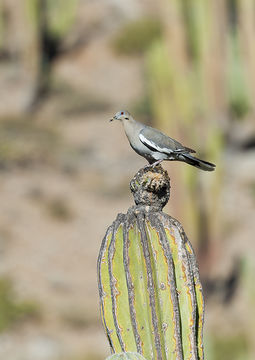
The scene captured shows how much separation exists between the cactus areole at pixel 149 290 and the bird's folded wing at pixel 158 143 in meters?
1.02

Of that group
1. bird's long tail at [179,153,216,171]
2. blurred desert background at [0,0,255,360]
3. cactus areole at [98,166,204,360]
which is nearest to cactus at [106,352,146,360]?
→ cactus areole at [98,166,204,360]

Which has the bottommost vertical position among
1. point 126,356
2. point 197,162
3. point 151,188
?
point 126,356

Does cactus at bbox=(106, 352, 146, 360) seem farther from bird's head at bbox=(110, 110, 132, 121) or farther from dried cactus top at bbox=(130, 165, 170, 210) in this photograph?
bird's head at bbox=(110, 110, 132, 121)

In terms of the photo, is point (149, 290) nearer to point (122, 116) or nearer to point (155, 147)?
point (155, 147)

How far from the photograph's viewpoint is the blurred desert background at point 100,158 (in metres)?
15.1

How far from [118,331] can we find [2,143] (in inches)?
739

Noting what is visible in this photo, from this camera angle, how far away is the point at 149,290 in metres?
3.96

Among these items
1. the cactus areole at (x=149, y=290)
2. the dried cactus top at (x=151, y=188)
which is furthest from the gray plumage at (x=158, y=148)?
the cactus areole at (x=149, y=290)

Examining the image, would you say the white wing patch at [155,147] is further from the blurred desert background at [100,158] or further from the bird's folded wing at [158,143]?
the blurred desert background at [100,158]

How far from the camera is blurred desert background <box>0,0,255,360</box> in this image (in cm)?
1514

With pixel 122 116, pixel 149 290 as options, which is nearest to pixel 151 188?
pixel 149 290

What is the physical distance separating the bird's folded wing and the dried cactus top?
0.59 meters

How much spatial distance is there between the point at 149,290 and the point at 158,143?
1.32m

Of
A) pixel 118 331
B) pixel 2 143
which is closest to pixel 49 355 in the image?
pixel 2 143
